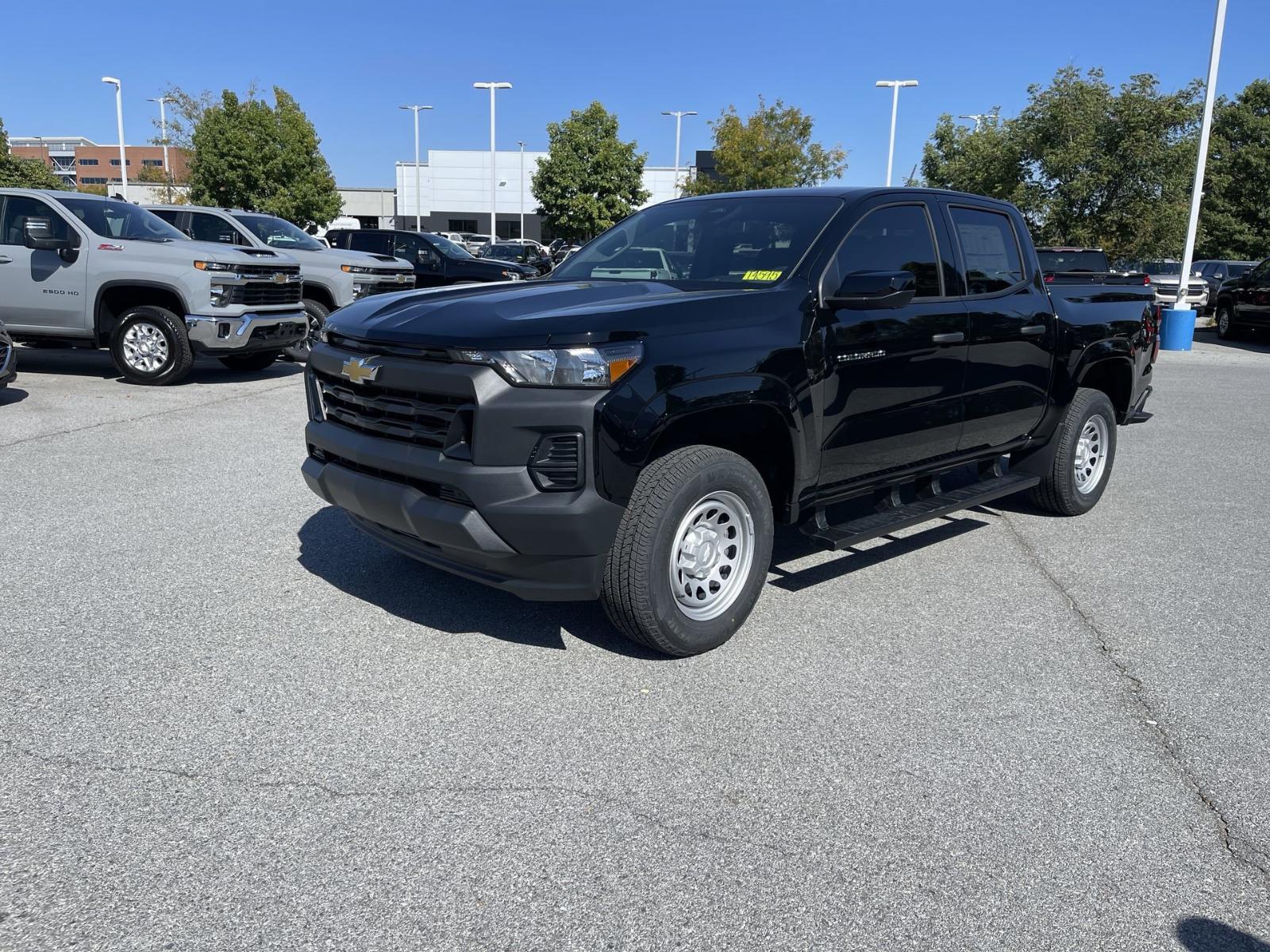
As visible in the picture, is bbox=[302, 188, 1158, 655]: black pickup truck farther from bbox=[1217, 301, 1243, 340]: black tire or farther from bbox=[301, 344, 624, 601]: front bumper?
bbox=[1217, 301, 1243, 340]: black tire

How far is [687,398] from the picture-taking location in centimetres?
385

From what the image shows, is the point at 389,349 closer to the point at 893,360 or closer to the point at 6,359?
the point at 893,360

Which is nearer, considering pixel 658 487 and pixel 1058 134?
pixel 658 487

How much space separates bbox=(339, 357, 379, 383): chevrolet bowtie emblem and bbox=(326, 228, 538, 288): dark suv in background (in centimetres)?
1517

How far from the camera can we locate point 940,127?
54.0m

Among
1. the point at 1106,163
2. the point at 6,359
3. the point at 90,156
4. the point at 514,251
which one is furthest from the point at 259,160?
the point at 90,156

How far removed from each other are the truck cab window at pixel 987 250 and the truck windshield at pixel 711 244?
3.46 feet

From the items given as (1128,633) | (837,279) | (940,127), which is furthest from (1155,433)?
(940,127)

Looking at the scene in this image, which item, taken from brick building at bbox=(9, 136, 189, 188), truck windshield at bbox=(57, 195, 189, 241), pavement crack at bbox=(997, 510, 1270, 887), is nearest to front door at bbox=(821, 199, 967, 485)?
pavement crack at bbox=(997, 510, 1270, 887)

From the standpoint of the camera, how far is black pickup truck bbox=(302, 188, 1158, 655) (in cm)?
367

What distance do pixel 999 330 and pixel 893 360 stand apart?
1086 mm

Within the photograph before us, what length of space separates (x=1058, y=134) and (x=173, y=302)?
2230 cm

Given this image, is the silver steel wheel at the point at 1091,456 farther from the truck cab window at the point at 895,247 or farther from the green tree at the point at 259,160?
the green tree at the point at 259,160

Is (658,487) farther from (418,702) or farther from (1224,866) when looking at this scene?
(1224,866)
